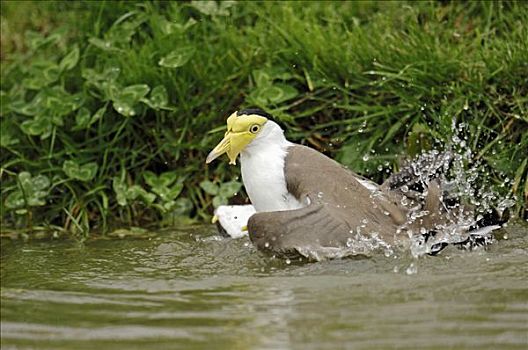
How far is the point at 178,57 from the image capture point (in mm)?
7504

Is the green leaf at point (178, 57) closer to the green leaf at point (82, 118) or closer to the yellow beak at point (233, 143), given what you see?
the green leaf at point (82, 118)

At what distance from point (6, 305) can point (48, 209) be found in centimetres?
275

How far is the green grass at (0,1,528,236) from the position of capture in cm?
709

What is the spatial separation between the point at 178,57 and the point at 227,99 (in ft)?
1.37

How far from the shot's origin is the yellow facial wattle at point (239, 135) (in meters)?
6.35

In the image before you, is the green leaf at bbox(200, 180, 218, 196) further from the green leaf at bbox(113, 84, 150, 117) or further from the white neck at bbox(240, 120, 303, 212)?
the white neck at bbox(240, 120, 303, 212)

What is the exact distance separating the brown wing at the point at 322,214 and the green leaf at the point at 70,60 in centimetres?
213

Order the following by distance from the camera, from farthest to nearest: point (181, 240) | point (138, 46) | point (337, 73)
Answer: point (138, 46)
point (337, 73)
point (181, 240)

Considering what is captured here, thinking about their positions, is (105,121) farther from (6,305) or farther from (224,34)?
(6,305)

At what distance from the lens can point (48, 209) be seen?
747 centimetres

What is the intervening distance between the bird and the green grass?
713 millimetres

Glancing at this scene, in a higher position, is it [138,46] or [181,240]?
[138,46]

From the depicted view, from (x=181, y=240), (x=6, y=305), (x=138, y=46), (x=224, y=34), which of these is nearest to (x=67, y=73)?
(x=138, y=46)

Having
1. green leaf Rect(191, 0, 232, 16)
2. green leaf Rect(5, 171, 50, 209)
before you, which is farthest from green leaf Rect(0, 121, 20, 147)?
green leaf Rect(191, 0, 232, 16)
